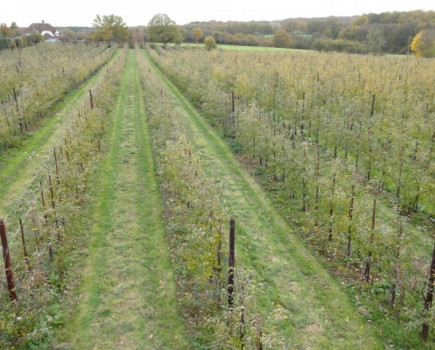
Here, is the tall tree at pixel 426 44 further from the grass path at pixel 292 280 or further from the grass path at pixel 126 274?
the grass path at pixel 126 274

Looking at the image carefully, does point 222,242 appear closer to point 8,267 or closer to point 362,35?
point 8,267

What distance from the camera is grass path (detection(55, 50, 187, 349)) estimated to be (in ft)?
23.5

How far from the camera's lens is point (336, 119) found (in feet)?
52.6

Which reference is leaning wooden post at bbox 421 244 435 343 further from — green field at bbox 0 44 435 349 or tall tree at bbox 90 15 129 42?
tall tree at bbox 90 15 129 42

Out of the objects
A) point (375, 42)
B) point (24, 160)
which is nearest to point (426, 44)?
point (375, 42)

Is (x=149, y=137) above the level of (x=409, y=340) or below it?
above

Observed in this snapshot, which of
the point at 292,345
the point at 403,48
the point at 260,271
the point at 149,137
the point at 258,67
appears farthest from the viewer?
the point at 403,48

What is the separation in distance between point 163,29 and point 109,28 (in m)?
11.7

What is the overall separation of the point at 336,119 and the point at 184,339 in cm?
1193

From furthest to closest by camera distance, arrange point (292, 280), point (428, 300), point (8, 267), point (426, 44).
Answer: point (426, 44) < point (292, 280) < point (428, 300) < point (8, 267)

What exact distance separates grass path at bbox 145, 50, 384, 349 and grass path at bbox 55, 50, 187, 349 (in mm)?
2084

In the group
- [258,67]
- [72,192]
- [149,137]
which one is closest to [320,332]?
[72,192]

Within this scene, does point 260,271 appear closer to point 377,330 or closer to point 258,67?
point 377,330

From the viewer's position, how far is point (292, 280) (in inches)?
346
